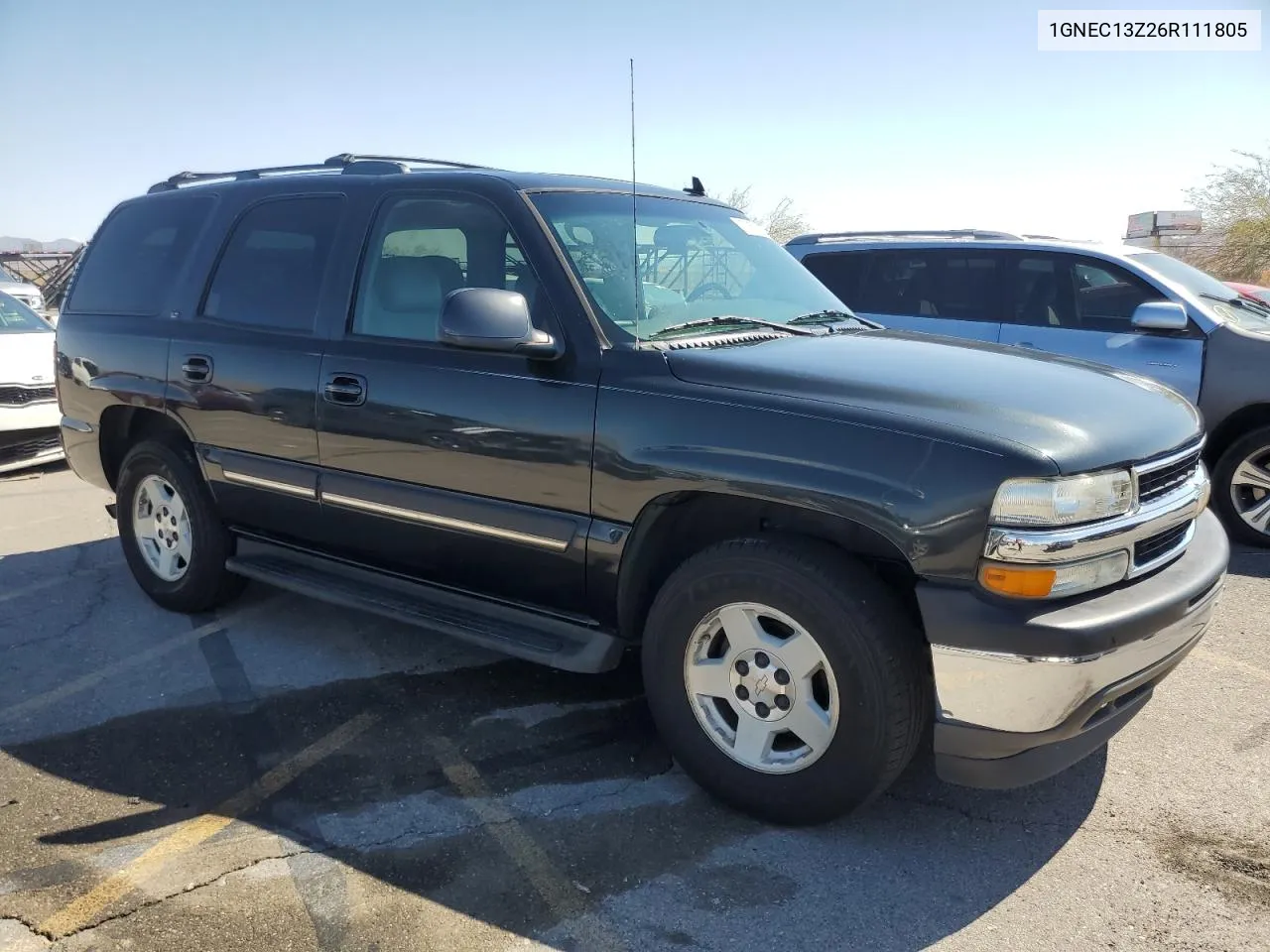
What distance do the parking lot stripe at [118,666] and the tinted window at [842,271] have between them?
461 centimetres

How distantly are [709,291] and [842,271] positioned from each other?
392cm

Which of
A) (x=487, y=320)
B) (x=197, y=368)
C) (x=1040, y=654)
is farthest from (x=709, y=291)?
(x=197, y=368)

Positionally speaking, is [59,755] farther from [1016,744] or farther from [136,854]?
[1016,744]

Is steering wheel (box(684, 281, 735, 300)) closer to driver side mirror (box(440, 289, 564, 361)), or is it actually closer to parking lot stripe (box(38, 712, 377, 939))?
driver side mirror (box(440, 289, 564, 361))

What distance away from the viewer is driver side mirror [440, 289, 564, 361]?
3.21 meters

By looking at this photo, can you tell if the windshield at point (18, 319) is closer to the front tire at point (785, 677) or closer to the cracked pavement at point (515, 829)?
the cracked pavement at point (515, 829)

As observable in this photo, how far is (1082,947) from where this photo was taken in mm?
2562

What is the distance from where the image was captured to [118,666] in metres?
4.37

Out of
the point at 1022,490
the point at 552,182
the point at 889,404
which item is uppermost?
the point at 552,182

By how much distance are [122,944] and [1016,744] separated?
240 cm

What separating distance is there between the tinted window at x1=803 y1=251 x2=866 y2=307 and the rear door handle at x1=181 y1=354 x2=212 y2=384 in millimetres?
4400

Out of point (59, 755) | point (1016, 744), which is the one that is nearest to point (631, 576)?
point (1016, 744)

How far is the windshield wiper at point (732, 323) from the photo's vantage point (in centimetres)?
349

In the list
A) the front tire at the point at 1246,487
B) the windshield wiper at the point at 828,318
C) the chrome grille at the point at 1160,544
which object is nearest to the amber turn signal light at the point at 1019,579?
the chrome grille at the point at 1160,544
